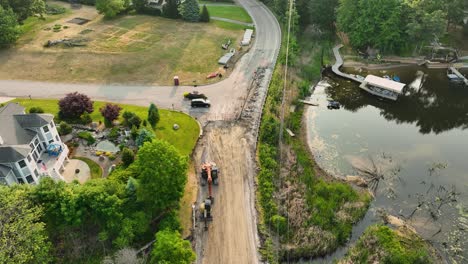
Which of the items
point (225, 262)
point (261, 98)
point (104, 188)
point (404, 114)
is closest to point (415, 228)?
point (225, 262)

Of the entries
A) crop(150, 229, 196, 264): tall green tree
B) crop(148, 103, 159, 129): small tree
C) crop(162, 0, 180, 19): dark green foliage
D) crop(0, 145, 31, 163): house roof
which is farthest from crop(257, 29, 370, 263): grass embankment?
crop(162, 0, 180, 19): dark green foliage

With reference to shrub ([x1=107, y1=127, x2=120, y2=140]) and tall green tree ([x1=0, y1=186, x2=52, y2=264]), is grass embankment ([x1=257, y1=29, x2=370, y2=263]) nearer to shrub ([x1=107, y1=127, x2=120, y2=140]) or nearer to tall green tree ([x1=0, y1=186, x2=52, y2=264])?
shrub ([x1=107, y1=127, x2=120, y2=140])

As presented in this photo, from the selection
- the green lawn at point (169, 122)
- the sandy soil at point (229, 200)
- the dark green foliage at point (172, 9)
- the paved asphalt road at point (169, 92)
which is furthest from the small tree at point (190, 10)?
the sandy soil at point (229, 200)

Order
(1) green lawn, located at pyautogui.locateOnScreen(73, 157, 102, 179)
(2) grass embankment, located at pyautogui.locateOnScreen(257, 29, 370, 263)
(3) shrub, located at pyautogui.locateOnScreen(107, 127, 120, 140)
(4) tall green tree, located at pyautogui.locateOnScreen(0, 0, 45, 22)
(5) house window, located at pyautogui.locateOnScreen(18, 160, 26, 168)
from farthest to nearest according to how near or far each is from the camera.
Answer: (4) tall green tree, located at pyautogui.locateOnScreen(0, 0, 45, 22), (3) shrub, located at pyautogui.locateOnScreen(107, 127, 120, 140), (1) green lawn, located at pyautogui.locateOnScreen(73, 157, 102, 179), (5) house window, located at pyautogui.locateOnScreen(18, 160, 26, 168), (2) grass embankment, located at pyautogui.locateOnScreen(257, 29, 370, 263)

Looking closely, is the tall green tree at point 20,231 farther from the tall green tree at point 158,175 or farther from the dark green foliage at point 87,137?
the dark green foliage at point 87,137

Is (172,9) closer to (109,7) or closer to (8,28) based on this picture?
(109,7)

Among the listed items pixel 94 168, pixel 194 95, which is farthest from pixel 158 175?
pixel 194 95
